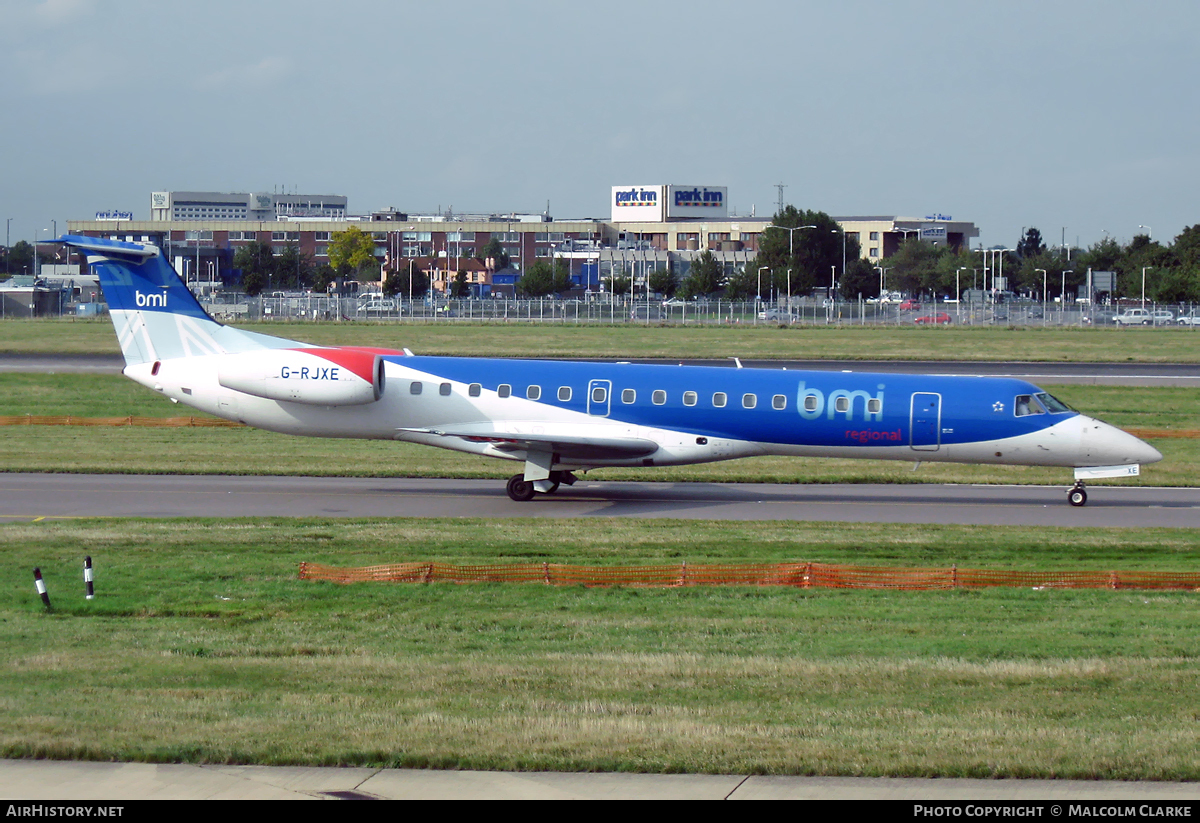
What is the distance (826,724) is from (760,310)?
84965 millimetres

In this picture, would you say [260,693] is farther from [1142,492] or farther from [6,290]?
[6,290]

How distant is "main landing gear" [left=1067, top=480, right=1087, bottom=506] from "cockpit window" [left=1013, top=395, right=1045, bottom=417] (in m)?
1.97

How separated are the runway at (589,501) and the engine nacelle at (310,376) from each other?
7.55ft

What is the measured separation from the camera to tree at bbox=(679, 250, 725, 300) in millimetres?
120188

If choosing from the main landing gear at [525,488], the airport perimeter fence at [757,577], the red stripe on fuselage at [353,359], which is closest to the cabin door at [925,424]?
the airport perimeter fence at [757,577]

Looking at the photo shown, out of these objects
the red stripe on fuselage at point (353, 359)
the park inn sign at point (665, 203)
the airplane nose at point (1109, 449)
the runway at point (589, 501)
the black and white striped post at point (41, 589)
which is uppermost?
the park inn sign at point (665, 203)

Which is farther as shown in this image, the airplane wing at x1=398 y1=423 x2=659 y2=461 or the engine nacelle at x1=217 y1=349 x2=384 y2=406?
the engine nacelle at x1=217 y1=349 x2=384 y2=406

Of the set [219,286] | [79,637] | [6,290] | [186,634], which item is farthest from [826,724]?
[219,286]

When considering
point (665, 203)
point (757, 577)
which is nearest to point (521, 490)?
point (757, 577)

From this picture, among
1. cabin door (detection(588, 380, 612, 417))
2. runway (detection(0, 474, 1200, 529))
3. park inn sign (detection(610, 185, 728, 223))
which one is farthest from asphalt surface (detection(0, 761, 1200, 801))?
park inn sign (detection(610, 185, 728, 223))

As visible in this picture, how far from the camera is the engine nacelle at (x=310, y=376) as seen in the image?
86.5ft

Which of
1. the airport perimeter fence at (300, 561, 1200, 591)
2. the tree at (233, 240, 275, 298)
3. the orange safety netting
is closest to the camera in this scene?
the airport perimeter fence at (300, 561, 1200, 591)

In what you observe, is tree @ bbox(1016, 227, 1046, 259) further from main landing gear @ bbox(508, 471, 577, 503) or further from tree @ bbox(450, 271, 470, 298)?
main landing gear @ bbox(508, 471, 577, 503)

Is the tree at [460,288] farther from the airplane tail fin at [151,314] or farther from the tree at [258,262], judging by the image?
the airplane tail fin at [151,314]
